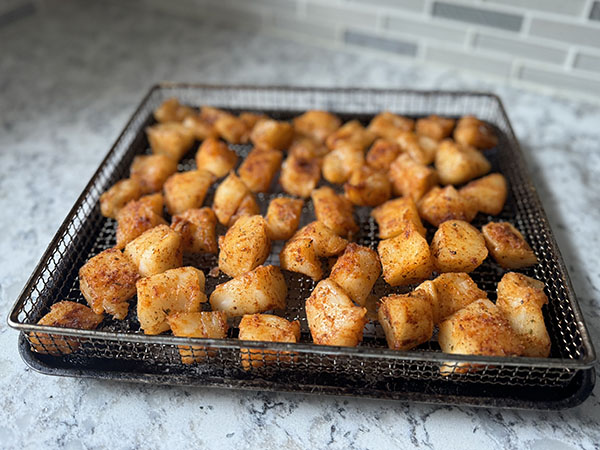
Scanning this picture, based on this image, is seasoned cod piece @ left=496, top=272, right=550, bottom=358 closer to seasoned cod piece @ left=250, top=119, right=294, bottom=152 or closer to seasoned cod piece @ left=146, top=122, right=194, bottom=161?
seasoned cod piece @ left=250, top=119, right=294, bottom=152

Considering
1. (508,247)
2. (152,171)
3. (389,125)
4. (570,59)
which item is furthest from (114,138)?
(570,59)

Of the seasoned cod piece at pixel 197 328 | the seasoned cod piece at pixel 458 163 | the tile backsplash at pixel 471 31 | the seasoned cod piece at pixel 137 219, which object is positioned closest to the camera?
the seasoned cod piece at pixel 197 328

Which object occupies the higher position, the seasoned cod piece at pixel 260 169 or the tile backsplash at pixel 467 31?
the tile backsplash at pixel 467 31

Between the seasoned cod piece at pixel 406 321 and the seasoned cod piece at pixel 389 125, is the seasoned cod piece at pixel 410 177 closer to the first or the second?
the seasoned cod piece at pixel 389 125

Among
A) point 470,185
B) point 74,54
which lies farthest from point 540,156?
point 74,54

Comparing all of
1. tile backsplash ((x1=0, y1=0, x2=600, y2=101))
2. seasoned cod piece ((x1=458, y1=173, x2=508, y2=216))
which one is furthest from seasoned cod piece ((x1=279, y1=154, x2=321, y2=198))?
tile backsplash ((x1=0, y1=0, x2=600, y2=101))

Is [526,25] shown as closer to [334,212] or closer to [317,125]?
[317,125]

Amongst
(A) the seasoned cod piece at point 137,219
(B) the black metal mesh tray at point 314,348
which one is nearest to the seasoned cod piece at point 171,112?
(B) the black metal mesh tray at point 314,348

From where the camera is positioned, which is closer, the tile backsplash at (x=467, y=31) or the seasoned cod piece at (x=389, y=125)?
the seasoned cod piece at (x=389, y=125)
